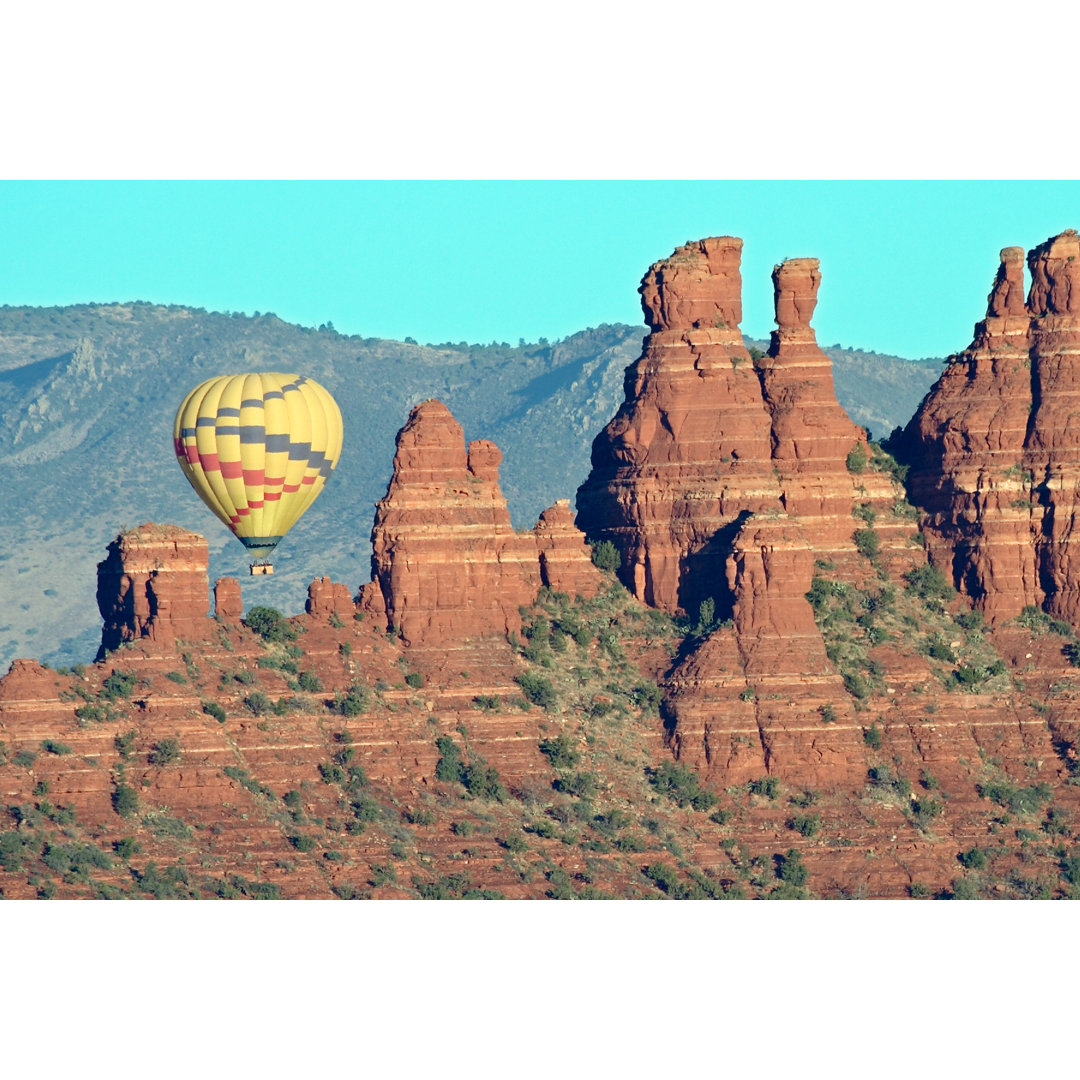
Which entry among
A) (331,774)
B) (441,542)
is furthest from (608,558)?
(331,774)

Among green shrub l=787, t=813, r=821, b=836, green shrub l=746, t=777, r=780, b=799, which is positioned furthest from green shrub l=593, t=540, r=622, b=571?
green shrub l=787, t=813, r=821, b=836

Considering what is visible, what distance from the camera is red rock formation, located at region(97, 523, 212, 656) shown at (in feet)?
437

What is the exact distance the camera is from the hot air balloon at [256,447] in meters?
138

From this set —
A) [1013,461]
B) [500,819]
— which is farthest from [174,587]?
[1013,461]

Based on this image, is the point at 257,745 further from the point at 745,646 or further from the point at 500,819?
the point at 745,646

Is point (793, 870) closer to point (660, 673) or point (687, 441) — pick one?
point (660, 673)

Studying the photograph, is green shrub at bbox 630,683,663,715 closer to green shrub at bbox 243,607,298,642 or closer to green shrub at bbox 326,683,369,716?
green shrub at bbox 326,683,369,716

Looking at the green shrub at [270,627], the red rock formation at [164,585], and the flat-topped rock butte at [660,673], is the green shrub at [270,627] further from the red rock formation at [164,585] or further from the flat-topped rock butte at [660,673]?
the red rock formation at [164,585]

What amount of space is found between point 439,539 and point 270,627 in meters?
7.72

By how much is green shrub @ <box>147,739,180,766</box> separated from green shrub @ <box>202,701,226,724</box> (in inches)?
99.9

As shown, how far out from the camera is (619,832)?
438 feet

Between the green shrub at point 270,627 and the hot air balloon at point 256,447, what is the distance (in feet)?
8.01

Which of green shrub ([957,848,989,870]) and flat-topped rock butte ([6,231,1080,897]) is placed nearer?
flat-topped rock butte ([6,231,1080,897])
